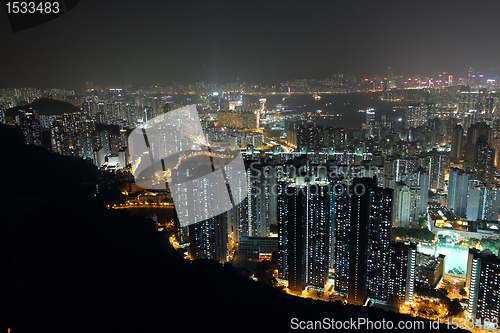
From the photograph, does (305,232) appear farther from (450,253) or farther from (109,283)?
(109,283)

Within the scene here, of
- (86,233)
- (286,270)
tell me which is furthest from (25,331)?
(286,270)

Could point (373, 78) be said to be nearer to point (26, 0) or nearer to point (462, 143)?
point (462, 143)

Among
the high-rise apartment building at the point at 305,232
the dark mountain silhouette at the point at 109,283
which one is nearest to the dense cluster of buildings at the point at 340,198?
the high-rise apartment building at the point at 305,232
